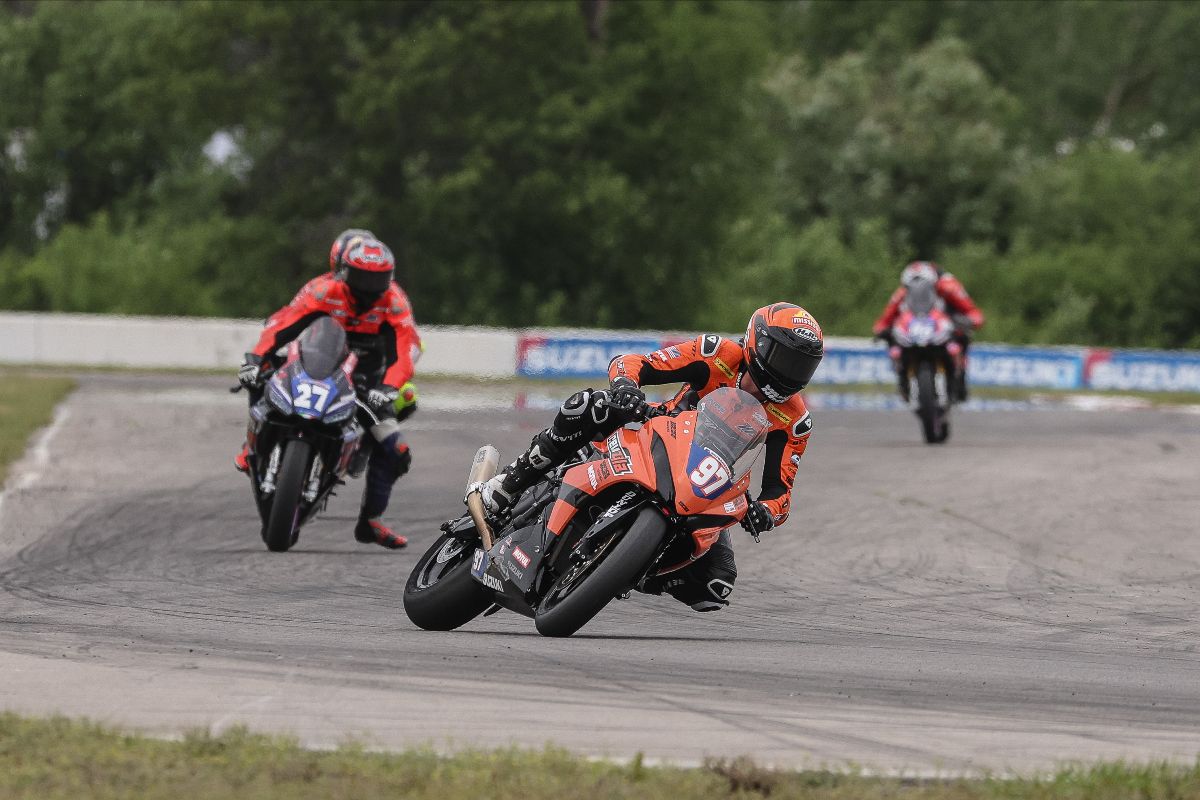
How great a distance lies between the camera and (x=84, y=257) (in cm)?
4169

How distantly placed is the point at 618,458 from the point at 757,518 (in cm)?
67

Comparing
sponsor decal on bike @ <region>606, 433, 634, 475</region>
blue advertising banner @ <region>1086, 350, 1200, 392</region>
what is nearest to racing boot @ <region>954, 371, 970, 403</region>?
sponsor decal on bike @ <region>606, 433, 634, 475</region>

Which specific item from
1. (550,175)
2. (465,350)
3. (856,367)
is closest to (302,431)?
(465,350)

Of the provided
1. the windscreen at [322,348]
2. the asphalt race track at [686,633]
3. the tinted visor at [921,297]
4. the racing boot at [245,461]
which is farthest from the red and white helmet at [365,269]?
the tinted visor at [921,297]

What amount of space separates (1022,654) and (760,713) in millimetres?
2104

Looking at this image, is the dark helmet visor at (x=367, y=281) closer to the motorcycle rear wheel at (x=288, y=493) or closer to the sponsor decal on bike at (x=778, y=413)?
the motorcycle rear wheel at (x=288, y=493)

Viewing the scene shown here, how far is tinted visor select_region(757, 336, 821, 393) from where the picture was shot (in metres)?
7.78

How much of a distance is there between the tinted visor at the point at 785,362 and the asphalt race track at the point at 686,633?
1.15 meters

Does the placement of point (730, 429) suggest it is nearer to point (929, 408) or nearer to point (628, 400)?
point (628, 400)

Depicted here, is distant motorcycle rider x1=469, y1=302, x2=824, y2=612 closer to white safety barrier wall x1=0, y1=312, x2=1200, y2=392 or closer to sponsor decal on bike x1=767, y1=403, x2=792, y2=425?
sponsor decal on bike x1=767, y1=403, x2=792, y2=425

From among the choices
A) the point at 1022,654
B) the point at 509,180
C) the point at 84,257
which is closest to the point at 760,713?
the point at 1022,654

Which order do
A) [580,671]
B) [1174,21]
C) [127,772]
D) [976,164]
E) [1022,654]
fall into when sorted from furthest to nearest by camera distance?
[1174,21] < [976,164] < [1022,654] < [580,671] < [127,772]

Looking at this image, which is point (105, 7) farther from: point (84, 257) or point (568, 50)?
point (568, 50)

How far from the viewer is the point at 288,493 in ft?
34.4
